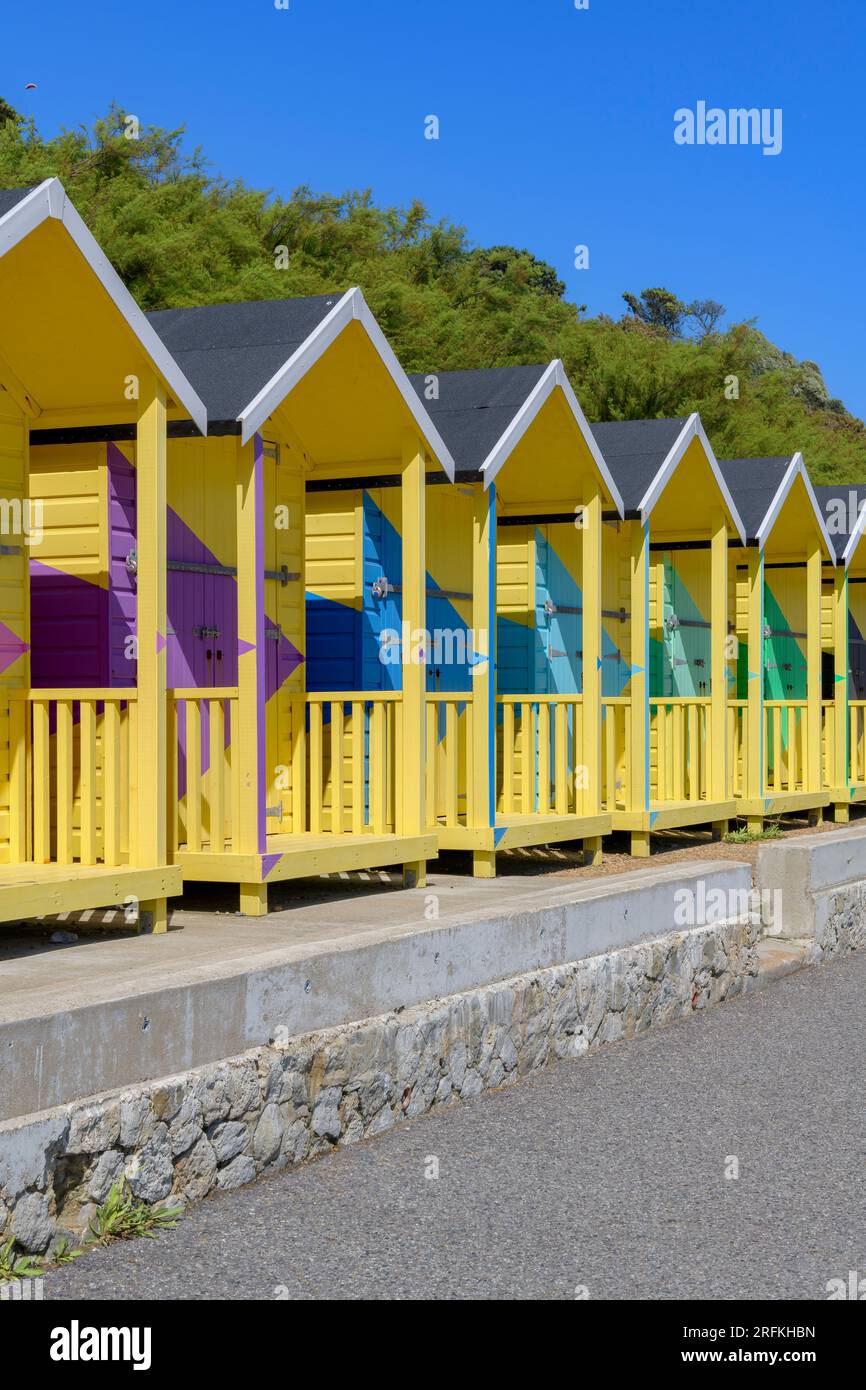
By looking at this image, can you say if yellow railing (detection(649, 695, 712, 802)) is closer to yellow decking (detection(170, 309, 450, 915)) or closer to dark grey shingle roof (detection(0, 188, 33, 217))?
yellow decking (detection(170, 309, 450, 915))

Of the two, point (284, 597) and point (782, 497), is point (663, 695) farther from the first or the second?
point (284, 597)

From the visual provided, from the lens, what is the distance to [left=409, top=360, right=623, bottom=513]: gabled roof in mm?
10422

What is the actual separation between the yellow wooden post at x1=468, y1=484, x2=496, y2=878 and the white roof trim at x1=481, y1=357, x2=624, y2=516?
0.24 metres

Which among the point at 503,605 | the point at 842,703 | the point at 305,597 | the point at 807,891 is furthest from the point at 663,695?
the point at 305,597

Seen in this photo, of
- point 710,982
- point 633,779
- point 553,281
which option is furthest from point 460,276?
point 710,982

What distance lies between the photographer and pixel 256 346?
28.6ft

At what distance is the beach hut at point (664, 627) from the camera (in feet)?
41.8

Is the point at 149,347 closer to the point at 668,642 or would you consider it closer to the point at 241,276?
the point at 668,642

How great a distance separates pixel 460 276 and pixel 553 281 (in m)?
16.5

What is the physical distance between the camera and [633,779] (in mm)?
12664

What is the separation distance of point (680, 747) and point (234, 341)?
250 inches

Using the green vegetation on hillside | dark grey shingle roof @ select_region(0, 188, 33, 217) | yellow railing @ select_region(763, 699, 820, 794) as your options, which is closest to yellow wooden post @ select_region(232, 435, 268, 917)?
dark grey shingle roof @ select_region(0, 188, 33, 217)

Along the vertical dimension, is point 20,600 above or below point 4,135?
below

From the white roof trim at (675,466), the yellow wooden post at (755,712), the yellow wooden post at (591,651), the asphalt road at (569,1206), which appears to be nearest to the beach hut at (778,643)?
the yellow wooden post at (755,712)
